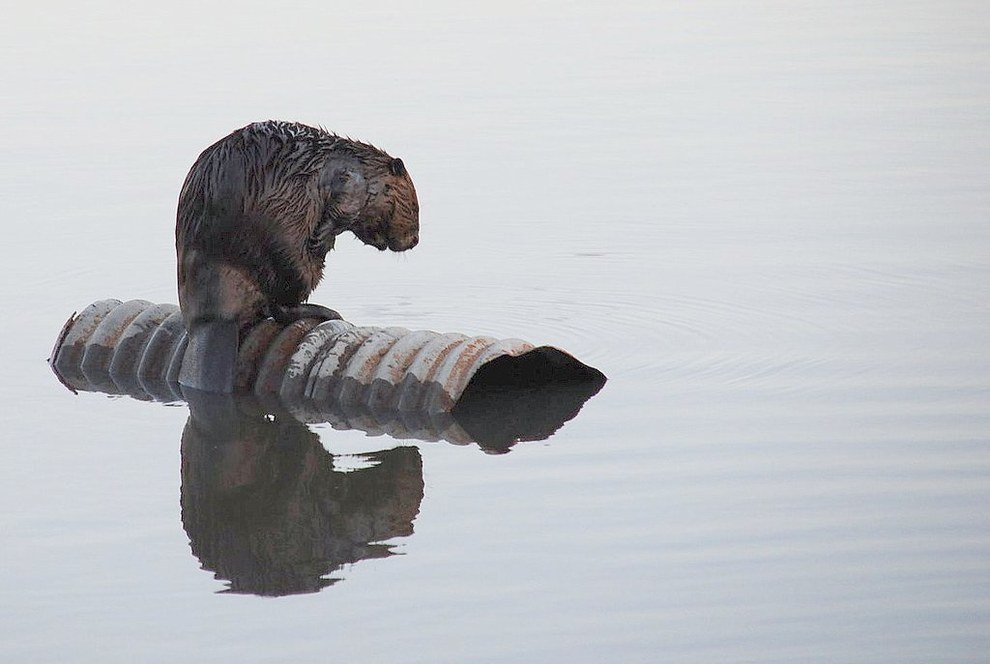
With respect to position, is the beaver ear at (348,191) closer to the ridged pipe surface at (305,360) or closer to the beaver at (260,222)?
the beaver at (260,222)

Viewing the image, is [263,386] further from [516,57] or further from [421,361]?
[516,57]

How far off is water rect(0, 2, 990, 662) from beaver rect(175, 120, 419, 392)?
38 centimetres

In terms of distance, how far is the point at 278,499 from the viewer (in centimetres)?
623

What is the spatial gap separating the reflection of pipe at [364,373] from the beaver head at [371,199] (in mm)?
434

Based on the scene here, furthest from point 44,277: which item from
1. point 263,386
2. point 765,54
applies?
point 765,54

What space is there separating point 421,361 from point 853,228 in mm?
3471

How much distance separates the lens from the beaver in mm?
7148

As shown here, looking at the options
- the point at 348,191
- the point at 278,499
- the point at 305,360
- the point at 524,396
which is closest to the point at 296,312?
the point at 305,360

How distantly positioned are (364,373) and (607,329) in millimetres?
1423

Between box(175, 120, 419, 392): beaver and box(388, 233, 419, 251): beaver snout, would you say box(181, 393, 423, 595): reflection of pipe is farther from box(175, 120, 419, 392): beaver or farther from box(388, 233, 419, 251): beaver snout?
box(388, 233, 419, 251): beaver snout

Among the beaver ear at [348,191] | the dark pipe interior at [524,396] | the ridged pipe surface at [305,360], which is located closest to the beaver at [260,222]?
the beaver ear at [348,191]

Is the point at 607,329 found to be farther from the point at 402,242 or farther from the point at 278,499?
the point at 278,499

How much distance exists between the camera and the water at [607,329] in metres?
5.08

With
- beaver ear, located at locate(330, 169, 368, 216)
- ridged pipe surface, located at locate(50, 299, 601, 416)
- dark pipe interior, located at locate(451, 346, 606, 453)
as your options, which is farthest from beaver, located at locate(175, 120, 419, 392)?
dark pipe interior, located at locate(451, 346, 606, 453)
